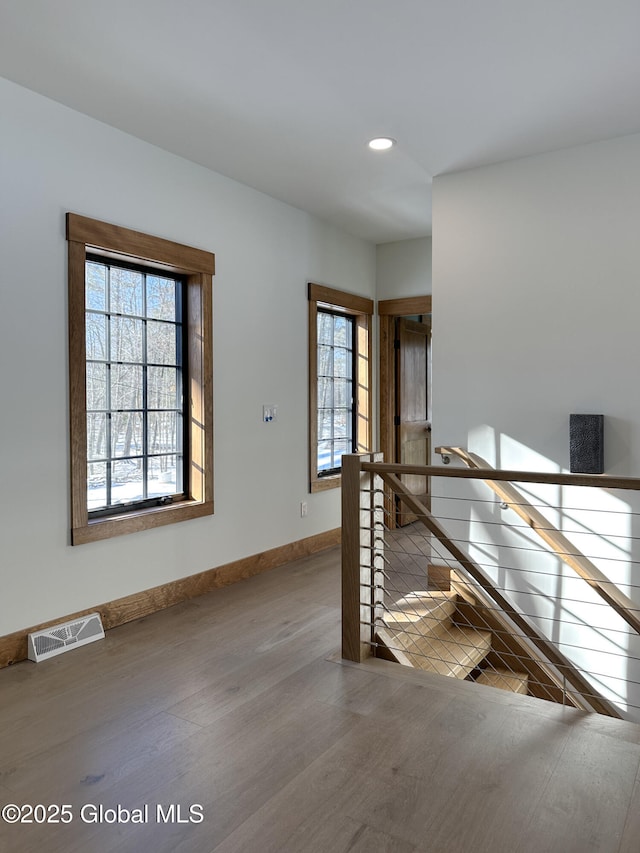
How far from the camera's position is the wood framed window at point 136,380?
3148 millimetres

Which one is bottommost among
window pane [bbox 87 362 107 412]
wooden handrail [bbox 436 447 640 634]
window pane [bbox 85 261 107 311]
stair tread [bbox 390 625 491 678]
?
stair tread [bbox 390 625 491 678]

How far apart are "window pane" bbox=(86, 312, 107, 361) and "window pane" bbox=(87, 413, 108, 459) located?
1.06ft

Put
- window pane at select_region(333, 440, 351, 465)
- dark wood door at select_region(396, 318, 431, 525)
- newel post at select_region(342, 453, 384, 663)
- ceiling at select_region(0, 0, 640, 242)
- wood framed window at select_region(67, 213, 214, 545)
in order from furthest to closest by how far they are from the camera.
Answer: dark wood door at select_region(396, 318, 431, 525) < window pane at select_region(333, 440, 351, 465) < wood framed window at select_region(67, 213, 214, 545) < newel post at select_region(342, 453, 384, 663) < ceiling at select_region(0, 0, 640, 242)

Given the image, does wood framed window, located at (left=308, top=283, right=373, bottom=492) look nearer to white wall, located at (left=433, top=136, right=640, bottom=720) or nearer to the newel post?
white wall, located at (left=433, top=136, right=640, bottom=720)

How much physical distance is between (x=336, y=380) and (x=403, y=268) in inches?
46.9

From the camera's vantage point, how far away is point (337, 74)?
2773 millimetres

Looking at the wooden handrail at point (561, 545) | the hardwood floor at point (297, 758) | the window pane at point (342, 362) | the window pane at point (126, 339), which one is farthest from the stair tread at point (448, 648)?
the window pane at point (342, 362)

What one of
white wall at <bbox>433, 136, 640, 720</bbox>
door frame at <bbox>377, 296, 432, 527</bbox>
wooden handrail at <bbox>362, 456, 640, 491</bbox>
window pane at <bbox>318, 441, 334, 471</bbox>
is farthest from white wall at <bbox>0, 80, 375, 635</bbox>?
wooden handrail at <bbox>362, 456, 640, 491</bbox>

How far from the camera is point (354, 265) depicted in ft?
17.8

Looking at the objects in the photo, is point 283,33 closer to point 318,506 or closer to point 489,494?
point 489,494

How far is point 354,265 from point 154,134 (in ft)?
7.73

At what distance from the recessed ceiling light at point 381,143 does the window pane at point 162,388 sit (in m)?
1.75

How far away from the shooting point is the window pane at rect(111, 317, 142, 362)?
3.43m

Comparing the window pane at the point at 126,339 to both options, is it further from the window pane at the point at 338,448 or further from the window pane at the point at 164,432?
the window pane at the point at 338,448
